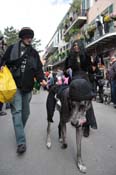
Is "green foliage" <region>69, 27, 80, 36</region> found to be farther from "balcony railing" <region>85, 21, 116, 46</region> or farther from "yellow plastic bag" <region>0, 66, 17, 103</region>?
"yellow plastic bag" <region>0, 66, 17, 103</region>

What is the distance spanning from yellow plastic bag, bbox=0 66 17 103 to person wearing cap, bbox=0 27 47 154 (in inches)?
5.8

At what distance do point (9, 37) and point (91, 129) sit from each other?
44.0 m

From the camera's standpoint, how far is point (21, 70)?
16.9 ft

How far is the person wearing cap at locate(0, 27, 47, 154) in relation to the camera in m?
5.13

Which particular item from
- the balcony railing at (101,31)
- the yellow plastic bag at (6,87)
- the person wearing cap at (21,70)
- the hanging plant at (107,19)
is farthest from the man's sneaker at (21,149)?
the hanging plant at (107,19)

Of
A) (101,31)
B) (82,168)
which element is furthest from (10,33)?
(82,168)

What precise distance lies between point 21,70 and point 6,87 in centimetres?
40

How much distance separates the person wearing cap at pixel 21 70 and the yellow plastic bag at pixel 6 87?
0.15 meters

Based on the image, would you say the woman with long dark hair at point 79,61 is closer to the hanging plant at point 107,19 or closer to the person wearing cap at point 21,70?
the person wearing cap at point 21,70

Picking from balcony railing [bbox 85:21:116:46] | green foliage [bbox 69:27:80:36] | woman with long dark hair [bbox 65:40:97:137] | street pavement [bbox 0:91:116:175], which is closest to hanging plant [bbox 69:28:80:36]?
green foliage [bbox 69:27:80:36]

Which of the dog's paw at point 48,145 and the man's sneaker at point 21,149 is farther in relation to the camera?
the dog's paw at point 48,145

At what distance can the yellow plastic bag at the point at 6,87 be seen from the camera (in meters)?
4.92

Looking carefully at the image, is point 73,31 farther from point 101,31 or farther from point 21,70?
point 21,70

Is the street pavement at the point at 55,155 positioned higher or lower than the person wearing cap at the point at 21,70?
lower
